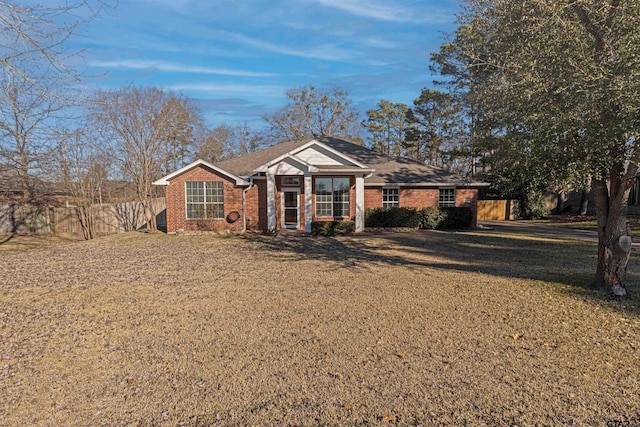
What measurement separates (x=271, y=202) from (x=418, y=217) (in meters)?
7.52

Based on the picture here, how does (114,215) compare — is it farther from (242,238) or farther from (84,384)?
(84,384)

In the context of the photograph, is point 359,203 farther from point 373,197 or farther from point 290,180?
point 290,180

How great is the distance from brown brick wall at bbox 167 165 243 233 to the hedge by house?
21.5 ft

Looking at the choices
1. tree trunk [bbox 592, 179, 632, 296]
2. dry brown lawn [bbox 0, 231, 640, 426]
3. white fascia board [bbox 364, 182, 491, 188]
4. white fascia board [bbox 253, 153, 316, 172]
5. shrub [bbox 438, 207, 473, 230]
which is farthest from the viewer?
shrub [bbox 438, 207, 473, 230]

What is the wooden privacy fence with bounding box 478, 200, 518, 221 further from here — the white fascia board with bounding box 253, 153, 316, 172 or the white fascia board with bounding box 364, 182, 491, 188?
the white fascia board with bounding box 253, 153, 316, 172

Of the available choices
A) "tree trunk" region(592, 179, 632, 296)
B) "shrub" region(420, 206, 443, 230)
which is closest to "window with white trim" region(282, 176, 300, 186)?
"shrub" region(420, 206, 443, 230)

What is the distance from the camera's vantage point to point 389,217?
1858 cm

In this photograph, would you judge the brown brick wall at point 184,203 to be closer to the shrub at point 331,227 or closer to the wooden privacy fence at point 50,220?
the shrub at point 331,227

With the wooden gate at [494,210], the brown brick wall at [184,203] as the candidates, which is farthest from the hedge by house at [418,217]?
the wooden gate at [494,210]

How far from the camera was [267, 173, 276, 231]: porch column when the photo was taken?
1733 centimetres

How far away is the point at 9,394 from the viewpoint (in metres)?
3.72

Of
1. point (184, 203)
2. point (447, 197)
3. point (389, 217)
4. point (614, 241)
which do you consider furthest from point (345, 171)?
point (614, 241)

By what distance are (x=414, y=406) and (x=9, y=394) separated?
4041mm

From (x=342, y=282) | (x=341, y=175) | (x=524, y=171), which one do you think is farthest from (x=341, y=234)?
(x=524, y=171)
